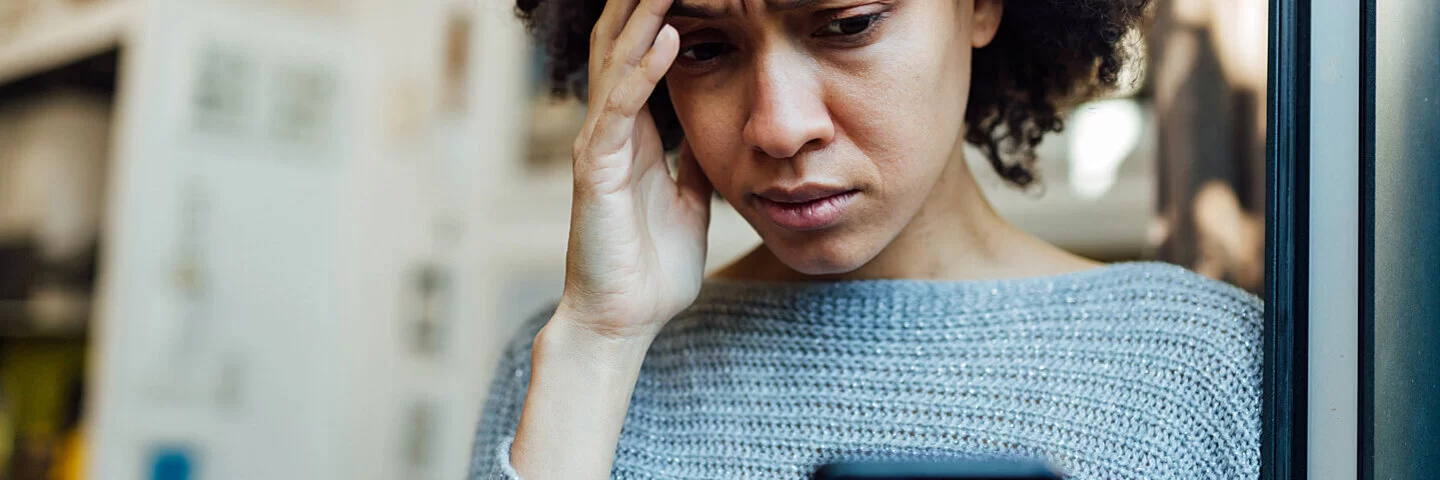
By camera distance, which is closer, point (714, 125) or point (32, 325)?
point (714, 125)

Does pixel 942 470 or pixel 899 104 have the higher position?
pixel 899 104

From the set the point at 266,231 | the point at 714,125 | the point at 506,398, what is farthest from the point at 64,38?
the point at 714,125

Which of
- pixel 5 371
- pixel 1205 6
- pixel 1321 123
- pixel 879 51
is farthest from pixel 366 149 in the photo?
pixel 1321 123

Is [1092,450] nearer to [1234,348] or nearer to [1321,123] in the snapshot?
[1234,348]

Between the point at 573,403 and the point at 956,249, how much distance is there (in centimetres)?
31

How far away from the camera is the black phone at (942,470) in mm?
791

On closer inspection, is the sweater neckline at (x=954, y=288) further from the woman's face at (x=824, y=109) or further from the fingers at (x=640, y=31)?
the fingers at (x=640, y=31)

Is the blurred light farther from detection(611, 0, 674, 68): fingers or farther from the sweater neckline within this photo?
detection(611, 0, 674, 68): fingers

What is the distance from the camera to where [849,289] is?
0.92 metres

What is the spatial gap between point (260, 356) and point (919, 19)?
2.22 m

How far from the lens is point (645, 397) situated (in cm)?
97

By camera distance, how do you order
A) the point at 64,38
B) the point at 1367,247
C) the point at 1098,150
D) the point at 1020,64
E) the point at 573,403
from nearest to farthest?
the point at 1367,247, the point at 573,403, the point at 1020,64, the point at 1098,150, the point at 64,38

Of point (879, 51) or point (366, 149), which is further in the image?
point (366, 149)

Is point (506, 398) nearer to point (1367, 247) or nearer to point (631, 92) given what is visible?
point (631, 92)
